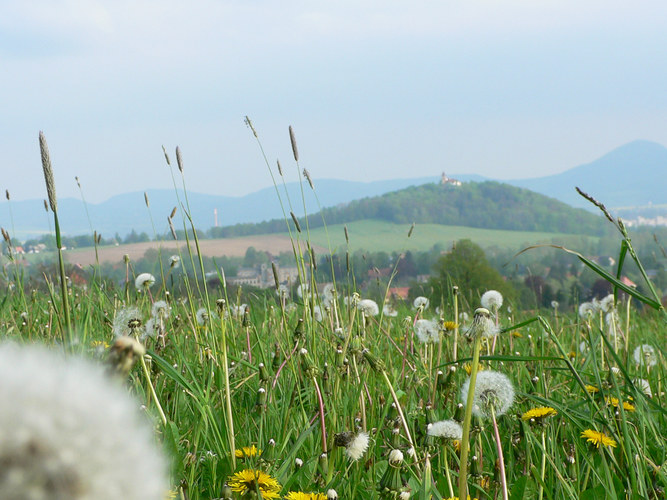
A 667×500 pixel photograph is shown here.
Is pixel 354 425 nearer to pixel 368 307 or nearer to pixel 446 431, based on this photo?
pixel 446 431

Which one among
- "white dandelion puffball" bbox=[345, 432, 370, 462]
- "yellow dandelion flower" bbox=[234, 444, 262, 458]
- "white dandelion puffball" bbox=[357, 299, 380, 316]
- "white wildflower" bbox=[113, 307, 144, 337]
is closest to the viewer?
"white dandelion puffball" bbox=[345, 432, 370, 462]

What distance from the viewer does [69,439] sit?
46 cm

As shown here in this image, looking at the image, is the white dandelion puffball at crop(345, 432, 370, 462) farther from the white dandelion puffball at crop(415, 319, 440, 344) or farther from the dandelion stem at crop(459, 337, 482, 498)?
the white dandelion puffball at crop(415, 319, 440, 344)

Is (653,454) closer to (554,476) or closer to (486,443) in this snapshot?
(554,476)

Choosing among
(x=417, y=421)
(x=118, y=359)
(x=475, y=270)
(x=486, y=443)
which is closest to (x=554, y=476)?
(x=486, y=443)

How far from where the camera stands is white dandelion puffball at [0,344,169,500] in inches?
17.3

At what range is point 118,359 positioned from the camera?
504mm

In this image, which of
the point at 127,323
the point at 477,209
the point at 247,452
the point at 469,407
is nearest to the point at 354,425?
the point at 247,452

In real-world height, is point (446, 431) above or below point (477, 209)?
above

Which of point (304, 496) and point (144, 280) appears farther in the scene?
point (144, 280)

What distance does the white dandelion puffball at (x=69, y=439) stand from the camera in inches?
17.3

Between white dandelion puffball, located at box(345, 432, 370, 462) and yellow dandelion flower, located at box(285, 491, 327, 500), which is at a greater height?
white dandelion puffball, located at box(345, 432, 370, 462)

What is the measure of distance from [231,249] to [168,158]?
37.1 metres

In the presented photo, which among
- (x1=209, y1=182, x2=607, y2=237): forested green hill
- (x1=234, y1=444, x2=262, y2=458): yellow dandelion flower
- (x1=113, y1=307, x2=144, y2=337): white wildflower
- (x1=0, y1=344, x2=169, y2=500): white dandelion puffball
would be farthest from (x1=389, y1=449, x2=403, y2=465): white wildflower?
(x1=209, y1=182, x2=607, y2=237): forested green hill
